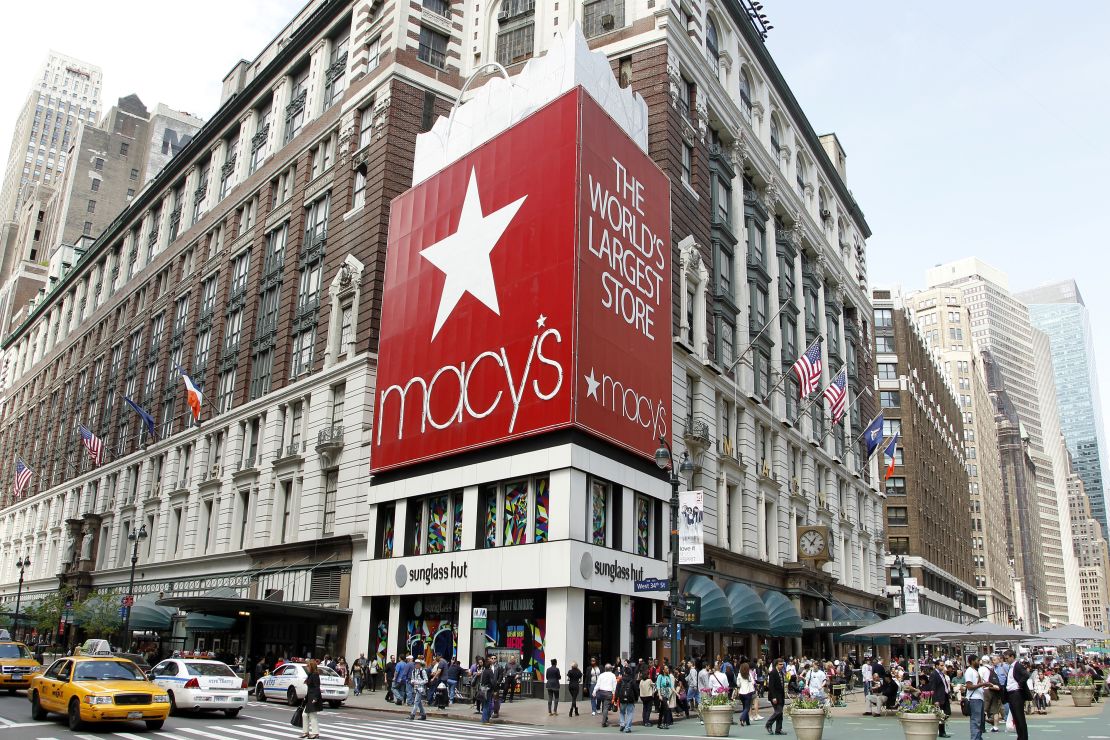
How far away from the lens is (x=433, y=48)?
178 ft

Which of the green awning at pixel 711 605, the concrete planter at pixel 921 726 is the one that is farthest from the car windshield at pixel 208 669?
the green awning at pixel 711 605

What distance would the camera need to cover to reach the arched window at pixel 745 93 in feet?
197

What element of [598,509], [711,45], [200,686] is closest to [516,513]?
[598,509]

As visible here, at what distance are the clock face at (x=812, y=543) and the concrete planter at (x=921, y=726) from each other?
3404 cm

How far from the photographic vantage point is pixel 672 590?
84.3ft

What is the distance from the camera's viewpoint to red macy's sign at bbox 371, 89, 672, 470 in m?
36.1

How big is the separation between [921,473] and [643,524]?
244ft

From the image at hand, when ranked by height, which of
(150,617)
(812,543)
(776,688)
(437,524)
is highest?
(812,543)

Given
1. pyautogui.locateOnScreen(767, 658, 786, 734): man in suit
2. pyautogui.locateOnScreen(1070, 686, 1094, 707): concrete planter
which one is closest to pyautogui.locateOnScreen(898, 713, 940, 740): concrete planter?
pyautogui.locateOnScreen(767, 658, 786, 734): man in suit

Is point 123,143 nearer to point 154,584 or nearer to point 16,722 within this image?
point 154,584

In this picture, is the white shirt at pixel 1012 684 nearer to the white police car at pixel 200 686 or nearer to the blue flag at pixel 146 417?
the white police car at pixel 200 686

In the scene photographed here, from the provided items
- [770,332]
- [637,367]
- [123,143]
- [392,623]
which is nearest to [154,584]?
[392,623]

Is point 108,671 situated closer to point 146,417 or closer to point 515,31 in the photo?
point 146,417

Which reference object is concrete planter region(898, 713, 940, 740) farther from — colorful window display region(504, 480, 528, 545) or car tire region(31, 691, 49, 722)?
car tire region(31, 691, 49, 722)
